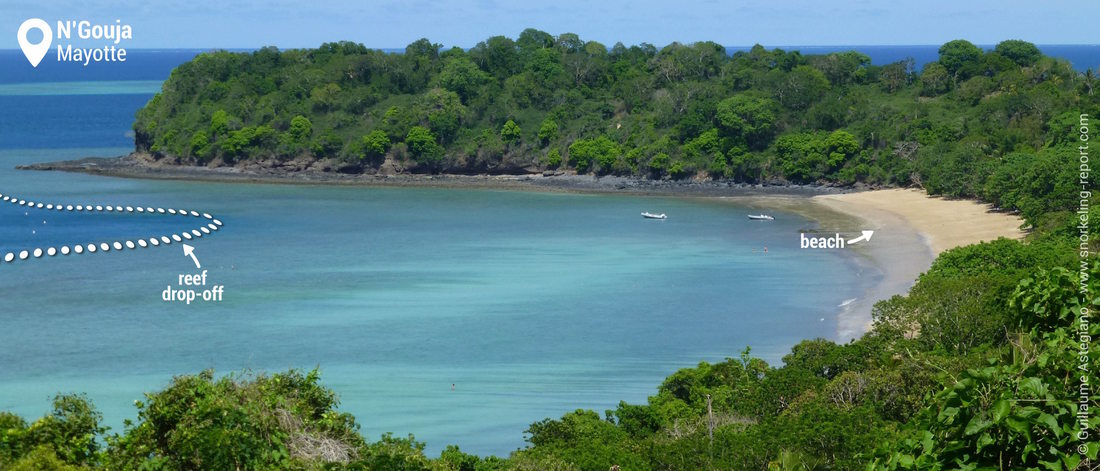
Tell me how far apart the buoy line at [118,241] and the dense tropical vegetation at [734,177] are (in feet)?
53.9

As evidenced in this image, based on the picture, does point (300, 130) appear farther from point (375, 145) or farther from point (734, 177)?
point (734, 177)

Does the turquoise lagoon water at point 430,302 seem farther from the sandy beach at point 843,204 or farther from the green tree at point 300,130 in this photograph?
the green tree at point 300,130

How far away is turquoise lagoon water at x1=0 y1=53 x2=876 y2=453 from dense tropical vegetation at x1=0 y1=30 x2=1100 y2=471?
4.63m

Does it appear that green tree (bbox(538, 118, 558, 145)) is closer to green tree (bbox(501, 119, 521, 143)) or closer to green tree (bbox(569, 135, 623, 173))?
green tree (bbox(501, 119, 521, 143))

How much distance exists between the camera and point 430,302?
46.1 metres

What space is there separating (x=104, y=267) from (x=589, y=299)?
72.8 feet

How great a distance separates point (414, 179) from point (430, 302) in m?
37.6

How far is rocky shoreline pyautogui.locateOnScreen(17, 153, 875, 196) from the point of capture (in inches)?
3000

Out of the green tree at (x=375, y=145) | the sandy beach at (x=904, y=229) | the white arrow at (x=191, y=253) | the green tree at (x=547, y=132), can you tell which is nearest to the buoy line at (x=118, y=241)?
the white arrow at (x=191, y=253)

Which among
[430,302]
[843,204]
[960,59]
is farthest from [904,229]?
[960,59]

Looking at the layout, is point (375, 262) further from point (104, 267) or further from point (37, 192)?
point (37, 192)

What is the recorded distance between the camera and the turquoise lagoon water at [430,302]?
35.4 metres

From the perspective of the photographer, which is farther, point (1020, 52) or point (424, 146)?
point (1020, 52)

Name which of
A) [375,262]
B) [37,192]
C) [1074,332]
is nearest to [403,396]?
[375,262]
